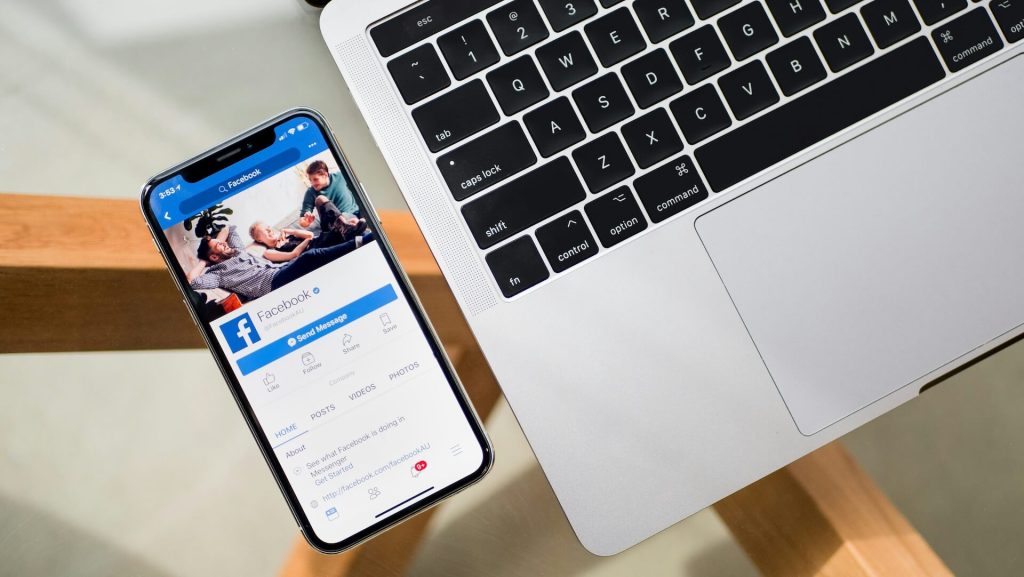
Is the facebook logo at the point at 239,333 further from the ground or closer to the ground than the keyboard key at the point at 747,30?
closer to the ground

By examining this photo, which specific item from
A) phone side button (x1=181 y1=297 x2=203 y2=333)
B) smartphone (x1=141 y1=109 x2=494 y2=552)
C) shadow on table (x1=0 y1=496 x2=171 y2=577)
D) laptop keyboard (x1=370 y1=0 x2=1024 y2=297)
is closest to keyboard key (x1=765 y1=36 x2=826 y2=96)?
laptop keyboard (x1=370 y1=0 x2=1024 y2=297)

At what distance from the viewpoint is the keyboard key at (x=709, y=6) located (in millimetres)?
322

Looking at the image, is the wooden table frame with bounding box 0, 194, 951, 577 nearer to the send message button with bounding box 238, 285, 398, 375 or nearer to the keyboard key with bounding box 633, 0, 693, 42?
the send message button with bounding box 238, 285, 398, 375

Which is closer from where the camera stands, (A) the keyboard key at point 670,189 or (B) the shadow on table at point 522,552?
(A) the keyboard key at point 670,189

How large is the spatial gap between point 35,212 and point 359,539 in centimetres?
23

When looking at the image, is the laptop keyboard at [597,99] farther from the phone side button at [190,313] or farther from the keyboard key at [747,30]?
the phone side button at [190,313]

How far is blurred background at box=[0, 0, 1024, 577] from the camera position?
449 millimetres

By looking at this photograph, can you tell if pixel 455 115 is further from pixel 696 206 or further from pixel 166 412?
pixel 166 412

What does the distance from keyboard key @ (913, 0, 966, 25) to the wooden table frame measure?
8.9 inches

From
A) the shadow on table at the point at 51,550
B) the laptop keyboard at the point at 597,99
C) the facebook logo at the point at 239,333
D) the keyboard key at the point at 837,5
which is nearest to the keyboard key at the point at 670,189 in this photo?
the laptop keyboard at the point at 597,99

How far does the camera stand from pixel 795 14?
33 centimetres

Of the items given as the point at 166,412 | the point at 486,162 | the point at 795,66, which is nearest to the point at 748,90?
the point at 795,66

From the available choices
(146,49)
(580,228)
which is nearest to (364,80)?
(580,228)

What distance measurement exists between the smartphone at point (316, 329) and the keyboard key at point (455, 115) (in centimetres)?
6
